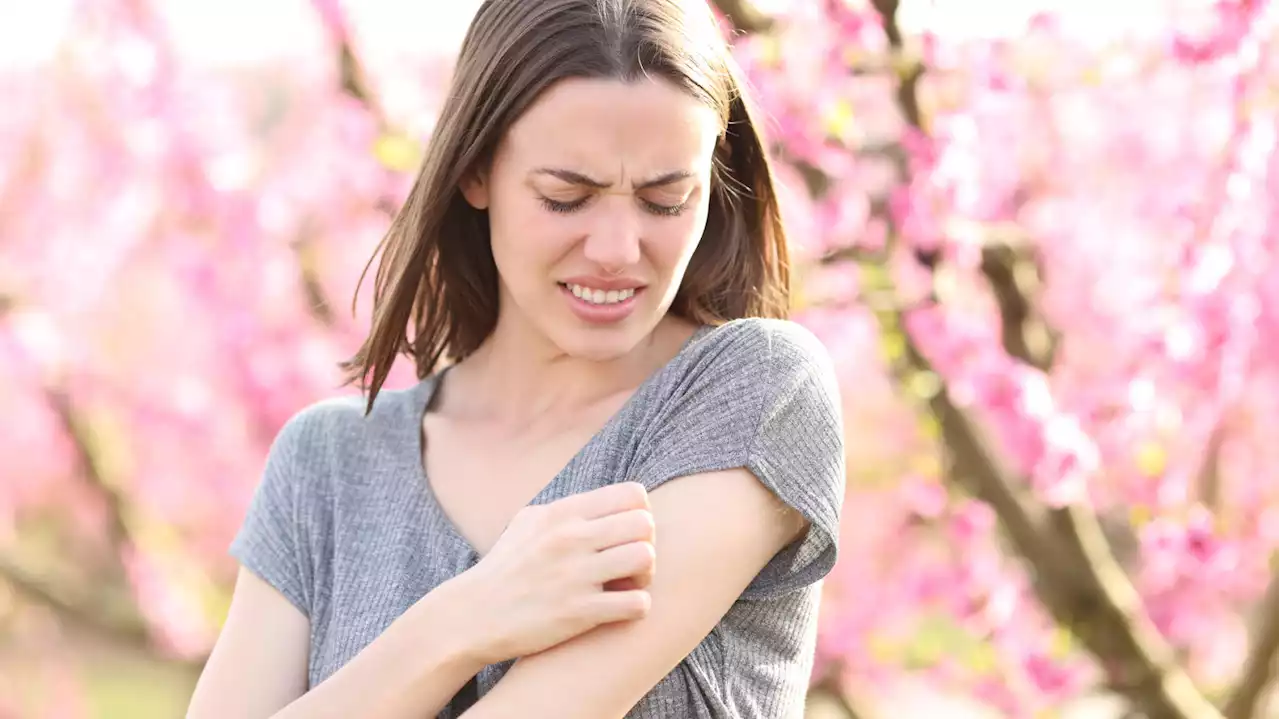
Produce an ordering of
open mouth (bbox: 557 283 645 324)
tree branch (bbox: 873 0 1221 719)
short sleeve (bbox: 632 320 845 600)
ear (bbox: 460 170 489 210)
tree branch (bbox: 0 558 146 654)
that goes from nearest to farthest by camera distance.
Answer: short sleeve (bbox: 632 320 845 600) < open mouth (bbox: 557 283 645 324) < ear (bbox: 460 170 489 210) < tree branch (bbox: 873 0 1221 719) < tree branch (bbox: 0 558 146 654)

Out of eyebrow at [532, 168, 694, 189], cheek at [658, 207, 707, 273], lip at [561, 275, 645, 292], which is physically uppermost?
eyebrow at [532, 168, 694, 189]

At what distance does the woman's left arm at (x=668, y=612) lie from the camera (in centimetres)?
134

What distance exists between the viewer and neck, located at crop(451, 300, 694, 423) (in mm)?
1700

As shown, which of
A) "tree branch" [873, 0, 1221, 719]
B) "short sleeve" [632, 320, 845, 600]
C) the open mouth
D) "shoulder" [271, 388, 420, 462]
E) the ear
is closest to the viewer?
"short sleeve" [632, 320, 845, 600]

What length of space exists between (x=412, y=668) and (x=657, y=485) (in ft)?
0.98

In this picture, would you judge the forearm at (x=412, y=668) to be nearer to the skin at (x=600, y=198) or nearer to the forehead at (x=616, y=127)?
the skin at (x=600, y=198)

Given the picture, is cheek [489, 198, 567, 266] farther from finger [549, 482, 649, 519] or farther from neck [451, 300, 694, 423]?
finger [549, 482, 649, 519]

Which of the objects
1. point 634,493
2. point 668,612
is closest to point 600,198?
point 634,493

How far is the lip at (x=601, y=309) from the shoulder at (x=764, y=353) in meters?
0.09

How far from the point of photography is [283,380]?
158 inches

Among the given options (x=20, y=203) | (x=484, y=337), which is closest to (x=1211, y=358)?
(x=484, y=337)

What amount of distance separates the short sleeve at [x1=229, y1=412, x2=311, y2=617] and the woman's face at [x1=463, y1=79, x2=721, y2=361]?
0.41m

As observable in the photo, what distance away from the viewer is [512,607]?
135 centimetres

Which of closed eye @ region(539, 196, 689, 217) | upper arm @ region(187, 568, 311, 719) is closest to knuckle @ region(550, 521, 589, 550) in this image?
closed eye @ region(539, 196, 689, 217)
